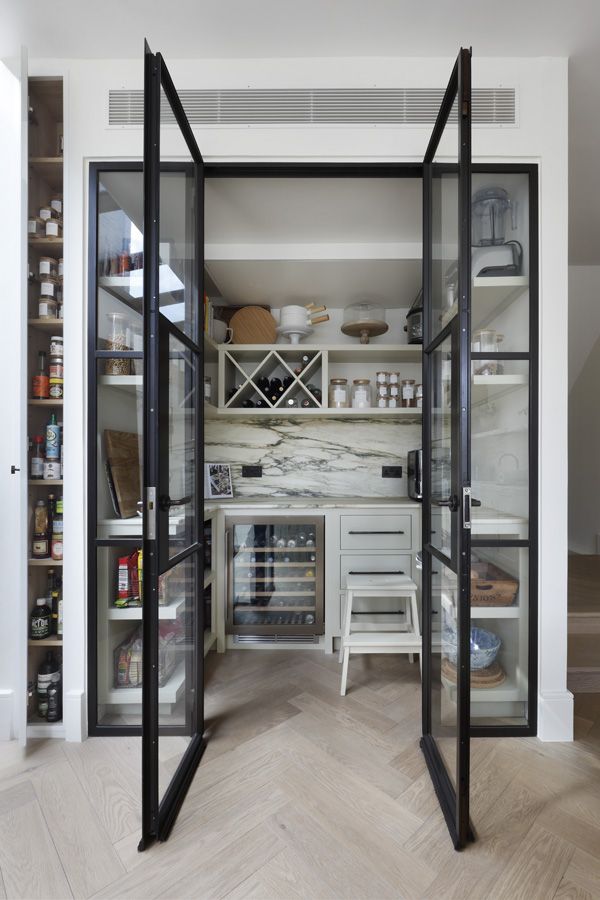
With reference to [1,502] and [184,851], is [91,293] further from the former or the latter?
[184,851]

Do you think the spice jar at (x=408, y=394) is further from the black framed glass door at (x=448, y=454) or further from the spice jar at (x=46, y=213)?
the spice jar at (x=46, y=213)

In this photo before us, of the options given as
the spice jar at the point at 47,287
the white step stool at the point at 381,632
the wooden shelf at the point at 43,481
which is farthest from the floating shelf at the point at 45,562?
the white step stool at the point at 381,632

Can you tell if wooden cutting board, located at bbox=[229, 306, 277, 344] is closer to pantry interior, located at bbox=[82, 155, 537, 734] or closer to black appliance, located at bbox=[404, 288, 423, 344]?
pantry interior, located at bbox=[82, 155, 537, 734]

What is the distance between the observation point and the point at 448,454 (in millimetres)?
1480

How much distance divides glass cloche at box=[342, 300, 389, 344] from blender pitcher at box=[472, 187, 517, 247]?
1.13 metres

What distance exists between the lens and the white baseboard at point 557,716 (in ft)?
5.90

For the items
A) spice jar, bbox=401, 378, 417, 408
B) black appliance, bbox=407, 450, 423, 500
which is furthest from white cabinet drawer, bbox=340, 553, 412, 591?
spice jar, bbox=401, 378, 417, 408

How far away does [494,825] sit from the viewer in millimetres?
1388

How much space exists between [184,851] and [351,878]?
0.48m

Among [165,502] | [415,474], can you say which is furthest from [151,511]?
[415,474]

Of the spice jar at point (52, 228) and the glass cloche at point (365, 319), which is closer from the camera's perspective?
the spice jar at point (52, 228)

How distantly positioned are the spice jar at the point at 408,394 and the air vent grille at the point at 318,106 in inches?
57.6

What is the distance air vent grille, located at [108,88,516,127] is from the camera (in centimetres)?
181

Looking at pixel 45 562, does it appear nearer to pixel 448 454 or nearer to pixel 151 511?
pixel 151 511
